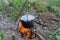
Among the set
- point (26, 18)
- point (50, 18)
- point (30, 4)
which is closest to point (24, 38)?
point (26, 18)

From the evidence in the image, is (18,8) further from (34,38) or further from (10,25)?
(34,38)

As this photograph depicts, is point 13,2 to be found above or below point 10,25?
above

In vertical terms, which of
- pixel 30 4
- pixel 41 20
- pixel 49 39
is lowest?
pixel 49 39

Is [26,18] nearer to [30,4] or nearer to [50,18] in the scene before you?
[50,18]

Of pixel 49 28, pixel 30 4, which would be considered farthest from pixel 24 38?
pixel 30 4

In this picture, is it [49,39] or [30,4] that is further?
[30,4]

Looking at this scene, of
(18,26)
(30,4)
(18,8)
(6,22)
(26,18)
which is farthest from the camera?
(30,4)

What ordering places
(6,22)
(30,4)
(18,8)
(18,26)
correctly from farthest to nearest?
(30,4) < (18,8) < (6,22) < (18,26)
